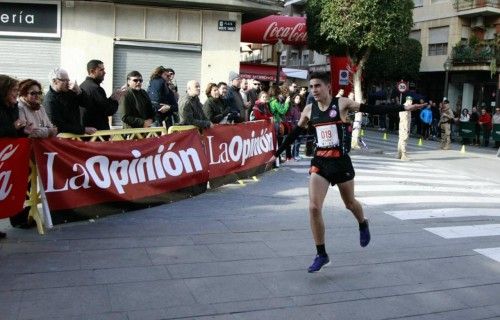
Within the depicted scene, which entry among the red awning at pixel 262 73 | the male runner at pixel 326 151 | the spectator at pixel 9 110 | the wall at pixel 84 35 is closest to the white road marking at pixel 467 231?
the male runner at pixel 326 151

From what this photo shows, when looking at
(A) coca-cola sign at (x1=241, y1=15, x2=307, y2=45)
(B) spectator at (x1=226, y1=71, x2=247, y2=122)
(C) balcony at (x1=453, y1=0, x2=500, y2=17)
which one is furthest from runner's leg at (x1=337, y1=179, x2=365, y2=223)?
(C) balcony at (x1=453, y1=0, x2=500, y2=17)

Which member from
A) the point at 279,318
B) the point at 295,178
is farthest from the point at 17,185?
the point at 295,178

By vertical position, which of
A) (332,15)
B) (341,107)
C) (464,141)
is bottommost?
(464,141)

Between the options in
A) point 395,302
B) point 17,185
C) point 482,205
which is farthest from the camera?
point 482,205

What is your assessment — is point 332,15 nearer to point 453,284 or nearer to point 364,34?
point 364,34

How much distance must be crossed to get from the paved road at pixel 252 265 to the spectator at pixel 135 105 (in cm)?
142

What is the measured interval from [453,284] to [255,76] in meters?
29.2

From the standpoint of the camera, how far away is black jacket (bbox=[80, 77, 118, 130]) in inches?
312

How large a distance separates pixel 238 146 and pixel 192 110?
1474mm

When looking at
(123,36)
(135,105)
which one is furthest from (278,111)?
(135,105)

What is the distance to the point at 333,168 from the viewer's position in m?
5.45

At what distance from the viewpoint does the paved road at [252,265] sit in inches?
177

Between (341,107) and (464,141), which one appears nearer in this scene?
(341,107)

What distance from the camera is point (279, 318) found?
4.30 m
